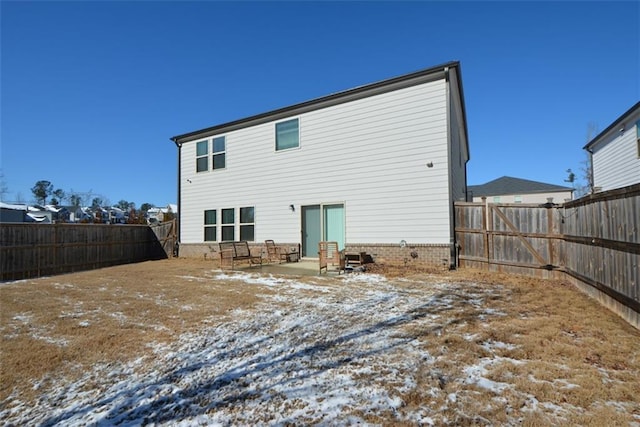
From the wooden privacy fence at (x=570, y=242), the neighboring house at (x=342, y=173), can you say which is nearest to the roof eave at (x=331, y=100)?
the neighboring house at (x=342, y=173)

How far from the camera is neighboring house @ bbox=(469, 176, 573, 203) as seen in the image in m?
28.8

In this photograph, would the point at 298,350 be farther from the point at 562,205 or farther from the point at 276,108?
the point at 276,108

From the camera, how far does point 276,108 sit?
1258cm

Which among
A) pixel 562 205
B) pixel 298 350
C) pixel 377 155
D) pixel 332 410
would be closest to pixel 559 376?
pixel 332 410

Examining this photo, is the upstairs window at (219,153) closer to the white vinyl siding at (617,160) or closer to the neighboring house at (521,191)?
the white vinyl siding at (617,160)

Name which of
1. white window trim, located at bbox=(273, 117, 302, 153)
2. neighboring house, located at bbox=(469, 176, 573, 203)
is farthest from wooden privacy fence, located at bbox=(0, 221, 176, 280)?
neighboring house, located at bbox=(469, 176, 573, 203)

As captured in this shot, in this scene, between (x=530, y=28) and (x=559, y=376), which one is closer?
(x=559, y=376)

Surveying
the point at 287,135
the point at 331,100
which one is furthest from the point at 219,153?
the point at 331,100

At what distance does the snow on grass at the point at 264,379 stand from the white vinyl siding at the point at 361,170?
5.48 meters

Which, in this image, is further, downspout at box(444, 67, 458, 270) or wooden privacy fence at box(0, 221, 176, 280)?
wooden privacy fence at box(0, 221, 176, 280)

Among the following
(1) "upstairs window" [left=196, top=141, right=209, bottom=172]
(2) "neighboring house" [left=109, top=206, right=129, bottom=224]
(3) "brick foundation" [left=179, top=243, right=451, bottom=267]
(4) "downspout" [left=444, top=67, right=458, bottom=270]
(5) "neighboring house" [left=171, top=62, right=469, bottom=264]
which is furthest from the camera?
(2) "neighboring house" [left=109, top=206, right=129, bottom=224]

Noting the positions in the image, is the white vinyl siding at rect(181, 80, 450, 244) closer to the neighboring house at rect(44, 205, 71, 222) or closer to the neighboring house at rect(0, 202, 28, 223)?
the neighboring house at rect(0, 202, 28, 223)

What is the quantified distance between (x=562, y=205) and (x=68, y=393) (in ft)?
32.0

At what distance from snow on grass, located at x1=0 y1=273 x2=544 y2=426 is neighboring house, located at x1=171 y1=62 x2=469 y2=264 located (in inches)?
216
